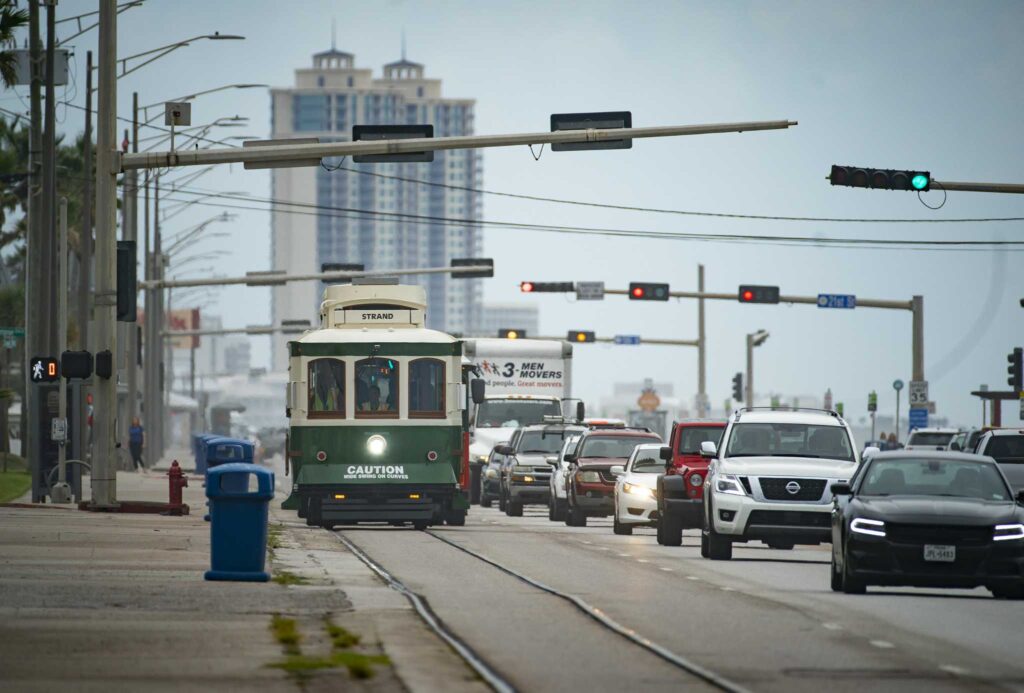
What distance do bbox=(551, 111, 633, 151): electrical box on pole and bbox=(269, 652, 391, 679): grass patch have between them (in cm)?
1814

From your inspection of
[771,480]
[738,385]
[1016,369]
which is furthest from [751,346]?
[771,480]

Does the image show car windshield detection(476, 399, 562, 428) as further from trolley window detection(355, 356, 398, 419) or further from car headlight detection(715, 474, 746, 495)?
car headlight detection(715, 474, 746, 495)

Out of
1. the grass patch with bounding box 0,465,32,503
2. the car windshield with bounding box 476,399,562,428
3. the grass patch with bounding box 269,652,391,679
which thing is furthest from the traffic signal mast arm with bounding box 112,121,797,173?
the car windshield with bounding box 476,399,562,428

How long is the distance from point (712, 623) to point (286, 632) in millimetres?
3724

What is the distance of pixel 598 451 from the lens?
134ft

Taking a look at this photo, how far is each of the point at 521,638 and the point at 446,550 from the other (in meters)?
13.0

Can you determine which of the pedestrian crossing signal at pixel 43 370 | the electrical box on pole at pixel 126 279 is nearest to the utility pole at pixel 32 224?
the pedestrian crossing signal at pixel 43 370

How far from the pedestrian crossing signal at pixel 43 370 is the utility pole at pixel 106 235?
3280 millimetres

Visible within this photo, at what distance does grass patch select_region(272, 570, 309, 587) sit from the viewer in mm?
21719

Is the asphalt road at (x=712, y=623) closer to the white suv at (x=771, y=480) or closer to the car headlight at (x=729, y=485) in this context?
the white suv at (x=771, y=480)

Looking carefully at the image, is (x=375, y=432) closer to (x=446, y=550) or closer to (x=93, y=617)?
(x=446, y=550)

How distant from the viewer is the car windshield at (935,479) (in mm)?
21812

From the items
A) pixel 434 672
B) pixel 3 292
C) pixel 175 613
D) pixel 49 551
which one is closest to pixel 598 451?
pixel 49 551

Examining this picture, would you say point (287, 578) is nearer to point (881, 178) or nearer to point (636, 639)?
point (636, 639)
